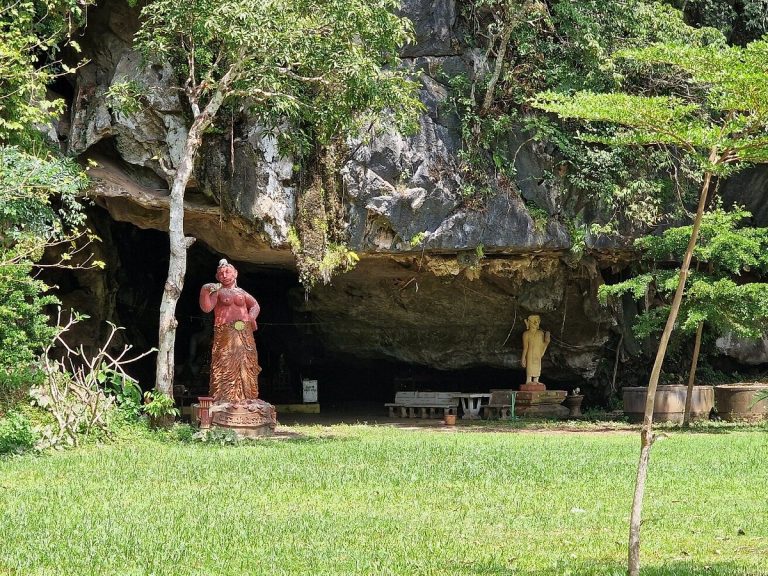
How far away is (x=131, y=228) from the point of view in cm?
2019

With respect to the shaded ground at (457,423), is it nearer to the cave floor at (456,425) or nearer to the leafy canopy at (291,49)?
the cave floor at (456,425)

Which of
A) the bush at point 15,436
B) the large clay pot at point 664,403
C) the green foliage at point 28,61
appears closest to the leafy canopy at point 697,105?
the bush at point 15,436

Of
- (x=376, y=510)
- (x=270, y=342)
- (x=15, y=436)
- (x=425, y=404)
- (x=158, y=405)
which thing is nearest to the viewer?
(x=376, y=510)

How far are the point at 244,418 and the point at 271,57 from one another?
502 cm

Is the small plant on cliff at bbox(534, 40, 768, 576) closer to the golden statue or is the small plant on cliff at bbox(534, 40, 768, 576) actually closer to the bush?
the bush

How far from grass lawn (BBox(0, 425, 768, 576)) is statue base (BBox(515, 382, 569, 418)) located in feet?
23.2

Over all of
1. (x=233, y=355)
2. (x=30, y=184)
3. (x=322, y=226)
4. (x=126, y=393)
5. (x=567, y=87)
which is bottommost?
(x=126, y=393)

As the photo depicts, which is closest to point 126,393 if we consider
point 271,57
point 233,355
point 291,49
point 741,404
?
point 233,355

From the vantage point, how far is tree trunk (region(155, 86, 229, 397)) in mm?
13187

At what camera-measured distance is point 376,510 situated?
291 inches

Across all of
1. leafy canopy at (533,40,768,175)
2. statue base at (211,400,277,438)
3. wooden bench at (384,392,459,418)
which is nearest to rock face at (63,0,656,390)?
wooden bench at (384,392,459,418)

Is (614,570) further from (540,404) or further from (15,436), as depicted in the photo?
(540,404)

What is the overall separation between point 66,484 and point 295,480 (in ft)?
6.69

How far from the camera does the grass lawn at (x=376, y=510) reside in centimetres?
566
